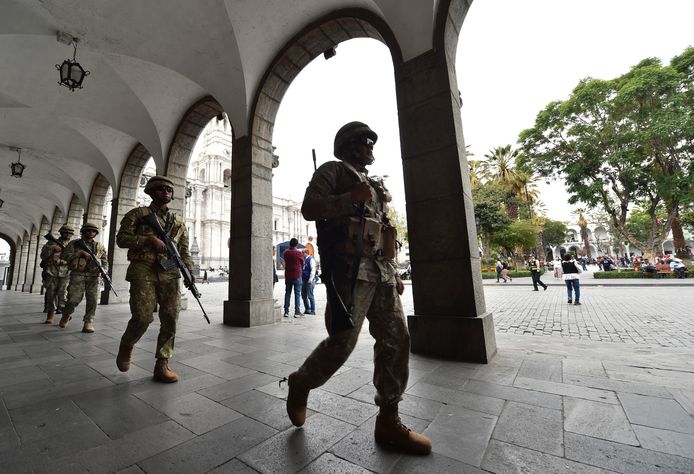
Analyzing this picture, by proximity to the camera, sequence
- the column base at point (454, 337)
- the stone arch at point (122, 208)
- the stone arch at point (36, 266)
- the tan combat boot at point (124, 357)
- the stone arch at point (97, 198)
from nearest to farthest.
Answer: the tan combat boot at point (124, 357), the column base at point (454, 337), the stone arch at point (122, 208), the stone arch at point (97, 198), the stone arch at point (36, 266)

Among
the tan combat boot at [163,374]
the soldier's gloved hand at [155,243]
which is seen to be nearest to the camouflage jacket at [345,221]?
the soldier's gloved hand at [155,243]

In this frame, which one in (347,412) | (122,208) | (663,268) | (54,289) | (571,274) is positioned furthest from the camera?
(663,268)

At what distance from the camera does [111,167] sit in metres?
11.4

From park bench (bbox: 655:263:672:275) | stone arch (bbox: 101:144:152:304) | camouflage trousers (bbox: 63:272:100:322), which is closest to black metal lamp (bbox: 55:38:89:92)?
camouflage trousers (bbox: 63:272:100:322)

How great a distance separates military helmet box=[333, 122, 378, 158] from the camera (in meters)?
2.13

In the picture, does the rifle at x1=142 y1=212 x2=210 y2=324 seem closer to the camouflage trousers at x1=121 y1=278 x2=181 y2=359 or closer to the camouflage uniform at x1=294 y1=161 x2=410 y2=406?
the camouflage trousers at x1=121 y1=278 x2=181 y2=359

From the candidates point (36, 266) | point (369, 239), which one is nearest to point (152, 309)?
point (369, 239)

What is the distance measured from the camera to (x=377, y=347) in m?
1.96

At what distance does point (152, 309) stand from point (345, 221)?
2525 millimetres

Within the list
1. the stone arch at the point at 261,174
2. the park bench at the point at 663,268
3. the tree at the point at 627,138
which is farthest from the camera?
the park bench at the point at 663,268

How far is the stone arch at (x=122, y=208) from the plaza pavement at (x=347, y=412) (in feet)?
24.5

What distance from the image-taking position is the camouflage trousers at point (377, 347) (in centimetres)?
187

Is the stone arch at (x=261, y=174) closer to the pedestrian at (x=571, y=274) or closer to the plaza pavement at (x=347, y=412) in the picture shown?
the plaza pavement at (x=347, y=412)

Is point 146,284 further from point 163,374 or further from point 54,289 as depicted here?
point 54,289
